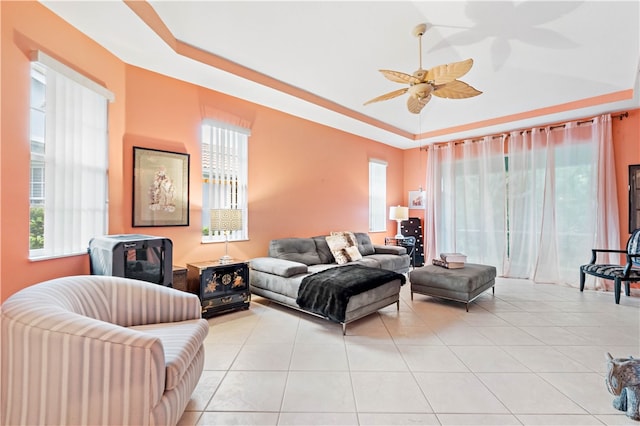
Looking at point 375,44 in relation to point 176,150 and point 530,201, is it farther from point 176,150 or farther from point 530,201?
point 530,201

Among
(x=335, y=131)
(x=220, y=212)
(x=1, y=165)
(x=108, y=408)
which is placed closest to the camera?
(x=108, y=408)

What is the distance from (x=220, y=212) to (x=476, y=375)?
3006 mm

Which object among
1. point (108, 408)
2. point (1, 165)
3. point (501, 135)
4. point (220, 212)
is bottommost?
point (108, 408)

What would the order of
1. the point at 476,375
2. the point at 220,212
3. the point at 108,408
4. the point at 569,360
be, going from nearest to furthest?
the point at 108,408
the point at 476,375
the point at 569,360
the point at 220,212

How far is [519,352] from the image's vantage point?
2488 millimetres

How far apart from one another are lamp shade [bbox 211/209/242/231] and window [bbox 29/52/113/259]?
1.06 meters

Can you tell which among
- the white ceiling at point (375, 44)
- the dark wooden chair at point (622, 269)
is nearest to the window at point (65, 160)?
the white ceiling at point (375, 44)

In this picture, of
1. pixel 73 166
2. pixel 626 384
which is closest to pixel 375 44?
pixel 73 166

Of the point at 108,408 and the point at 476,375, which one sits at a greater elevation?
the point at 108,408

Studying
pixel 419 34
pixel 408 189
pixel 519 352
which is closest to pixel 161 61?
pixel 419 34

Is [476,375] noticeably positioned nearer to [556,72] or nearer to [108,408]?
[108,408]

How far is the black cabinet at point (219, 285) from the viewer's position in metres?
3.18

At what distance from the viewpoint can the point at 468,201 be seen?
19.6 feet

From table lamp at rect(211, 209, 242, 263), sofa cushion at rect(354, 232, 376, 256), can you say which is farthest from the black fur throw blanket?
sofa cushion at rect(354, 232, 376, 256)
